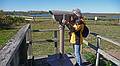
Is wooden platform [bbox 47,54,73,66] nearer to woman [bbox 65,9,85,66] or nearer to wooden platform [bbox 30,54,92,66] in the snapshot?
wooden platform [bbox 30,54,92,66]

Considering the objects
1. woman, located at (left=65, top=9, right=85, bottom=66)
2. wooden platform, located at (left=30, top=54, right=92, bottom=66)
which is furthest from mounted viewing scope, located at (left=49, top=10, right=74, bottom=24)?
wooden platform, located at (left=30, top=54, right=92, bottom=66)

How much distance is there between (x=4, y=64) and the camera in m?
1.99

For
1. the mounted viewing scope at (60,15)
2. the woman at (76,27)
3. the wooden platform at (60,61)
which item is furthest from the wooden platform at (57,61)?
the mounted viewing scope at (60,15)

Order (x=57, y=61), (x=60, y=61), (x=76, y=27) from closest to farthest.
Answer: (x=76, y=27)
(x=60, y=61)
(x=57, y=61)

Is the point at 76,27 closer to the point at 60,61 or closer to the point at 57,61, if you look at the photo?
the point at 60,61

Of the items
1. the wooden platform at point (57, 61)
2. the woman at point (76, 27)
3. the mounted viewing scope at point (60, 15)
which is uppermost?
the mounted viewing scope at point (60, 15)

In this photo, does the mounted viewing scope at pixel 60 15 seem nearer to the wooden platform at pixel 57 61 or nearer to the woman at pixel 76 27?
the woman at pixel 76 27

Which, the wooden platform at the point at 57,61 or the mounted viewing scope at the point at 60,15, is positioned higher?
the mounted viewing scope at the point at 60,15

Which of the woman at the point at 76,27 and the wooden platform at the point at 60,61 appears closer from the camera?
the woman at the point at 76,27

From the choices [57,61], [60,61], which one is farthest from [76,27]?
[57,61]

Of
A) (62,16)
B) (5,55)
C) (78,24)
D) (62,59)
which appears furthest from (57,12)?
(5,55)

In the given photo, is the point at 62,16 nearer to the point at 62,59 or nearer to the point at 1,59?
the point at 62,59

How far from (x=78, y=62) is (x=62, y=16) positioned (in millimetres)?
1131

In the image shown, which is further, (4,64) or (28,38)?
(28,38)
